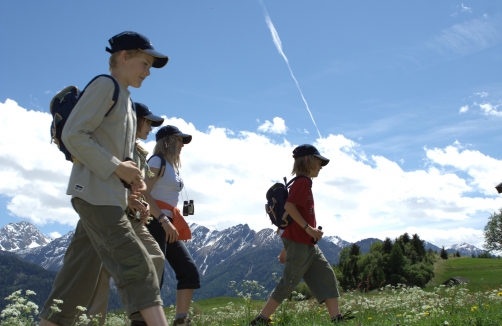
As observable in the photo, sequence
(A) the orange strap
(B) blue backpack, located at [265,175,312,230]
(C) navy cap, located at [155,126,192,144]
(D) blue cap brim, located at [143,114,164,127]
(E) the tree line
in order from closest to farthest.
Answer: (D) blue cap brim, located at [143,114,164,127]
(A) the orange strap
(C) navy cap, located at [155,126,192,144]
(B) blue backpack, located at [265,175,312,230]
(E) the tree line

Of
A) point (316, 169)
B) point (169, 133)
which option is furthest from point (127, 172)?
point (316, 169)

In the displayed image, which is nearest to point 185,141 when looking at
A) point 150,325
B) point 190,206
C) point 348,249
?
point 190,206

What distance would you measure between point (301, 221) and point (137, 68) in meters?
3.63

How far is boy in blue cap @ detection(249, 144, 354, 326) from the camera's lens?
268 inches

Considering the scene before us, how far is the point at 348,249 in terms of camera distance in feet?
323

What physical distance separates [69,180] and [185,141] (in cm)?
325

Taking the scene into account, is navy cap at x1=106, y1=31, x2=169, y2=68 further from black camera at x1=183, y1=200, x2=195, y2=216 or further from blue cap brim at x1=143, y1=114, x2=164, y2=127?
black camera at x1=183, y1=200, x2=195, y2=216

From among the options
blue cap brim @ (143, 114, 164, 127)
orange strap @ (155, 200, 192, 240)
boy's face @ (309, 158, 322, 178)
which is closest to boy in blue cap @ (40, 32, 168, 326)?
blue cap brim @ (143, 114, 164, 127)

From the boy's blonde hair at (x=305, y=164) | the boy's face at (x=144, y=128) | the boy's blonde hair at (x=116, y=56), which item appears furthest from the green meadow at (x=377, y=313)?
the boy's face at (x=144, y=128)

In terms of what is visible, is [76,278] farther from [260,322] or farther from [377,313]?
[377,313]

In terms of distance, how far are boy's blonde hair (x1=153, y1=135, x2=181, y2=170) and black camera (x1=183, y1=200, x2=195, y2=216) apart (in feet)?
2.81

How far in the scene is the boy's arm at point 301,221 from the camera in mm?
6809

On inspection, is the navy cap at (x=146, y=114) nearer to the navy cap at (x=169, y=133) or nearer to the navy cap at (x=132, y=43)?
the navy cap at (x=169, y=133)

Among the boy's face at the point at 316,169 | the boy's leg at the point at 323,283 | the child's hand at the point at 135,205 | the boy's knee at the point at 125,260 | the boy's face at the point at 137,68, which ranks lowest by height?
the boy's leg at the point at 323,283
